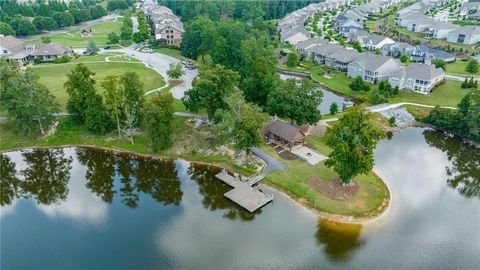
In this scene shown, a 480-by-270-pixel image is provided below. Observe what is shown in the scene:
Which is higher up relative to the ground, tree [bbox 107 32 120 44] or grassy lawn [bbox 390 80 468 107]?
tree [bbox 107 32 120 44]

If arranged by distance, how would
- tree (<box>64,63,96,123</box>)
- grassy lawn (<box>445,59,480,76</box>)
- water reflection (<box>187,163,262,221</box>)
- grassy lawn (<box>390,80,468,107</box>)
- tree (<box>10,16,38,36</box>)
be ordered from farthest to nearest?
tree (<box>10,16,38,36</box>) → grassy lawn (<box>445,59,480,76</box>) → grassy lawn (<box>390,80,468,107</box>) → tree (<box>64,63,96,123</box>) → water reflection (<box>187,163,262,221</box>)

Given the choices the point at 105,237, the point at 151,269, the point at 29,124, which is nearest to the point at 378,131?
the point at 151,269

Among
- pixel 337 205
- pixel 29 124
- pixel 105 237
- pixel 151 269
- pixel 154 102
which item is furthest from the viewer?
pixel 29 124

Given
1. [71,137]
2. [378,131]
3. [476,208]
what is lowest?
[476,208]

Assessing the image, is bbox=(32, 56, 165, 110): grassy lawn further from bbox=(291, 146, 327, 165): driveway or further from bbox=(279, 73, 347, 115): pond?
bbox=(291, 146, 327, 165): driveway

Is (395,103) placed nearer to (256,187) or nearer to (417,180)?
(417,180)

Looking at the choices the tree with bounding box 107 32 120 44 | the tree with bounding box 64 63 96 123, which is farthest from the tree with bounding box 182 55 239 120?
the tree with bounding box 107 32 120 44

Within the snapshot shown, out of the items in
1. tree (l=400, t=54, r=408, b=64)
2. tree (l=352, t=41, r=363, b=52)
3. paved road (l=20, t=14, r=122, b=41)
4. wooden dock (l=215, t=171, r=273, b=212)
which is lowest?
wooden dock (l=215, t=171, r=273, b=212)

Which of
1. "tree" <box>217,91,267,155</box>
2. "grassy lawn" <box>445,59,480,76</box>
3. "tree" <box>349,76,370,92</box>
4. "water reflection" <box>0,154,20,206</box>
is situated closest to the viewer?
"water reflection" <box>0,154,20,206</box>
